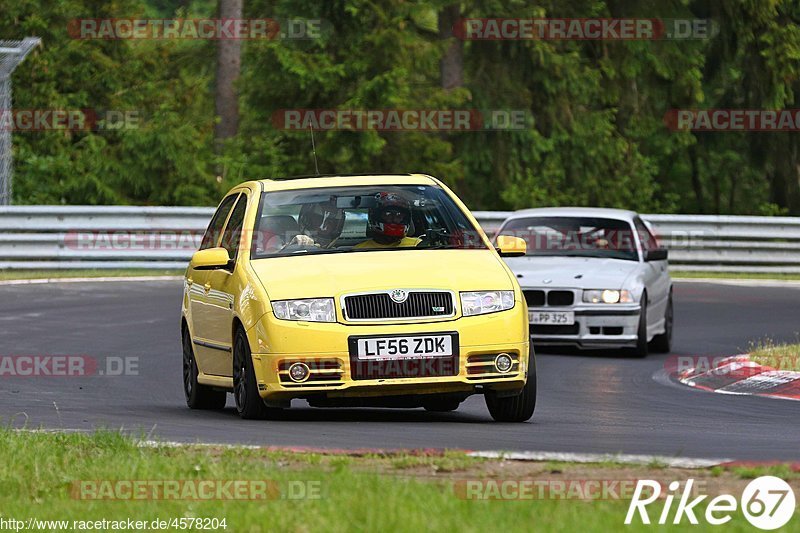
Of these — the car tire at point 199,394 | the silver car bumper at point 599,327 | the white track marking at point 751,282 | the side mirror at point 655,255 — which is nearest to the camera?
the car tire at point 199,394

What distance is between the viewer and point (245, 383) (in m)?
10.7

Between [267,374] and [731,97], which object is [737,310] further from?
[731,97]

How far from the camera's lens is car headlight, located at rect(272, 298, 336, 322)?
10.2 metres

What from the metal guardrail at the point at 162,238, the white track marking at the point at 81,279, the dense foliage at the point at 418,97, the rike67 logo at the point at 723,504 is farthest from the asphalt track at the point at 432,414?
the dense foliage at the point at 418,97

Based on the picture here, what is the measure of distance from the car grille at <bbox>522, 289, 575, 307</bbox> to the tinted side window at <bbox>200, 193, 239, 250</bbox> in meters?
5.15

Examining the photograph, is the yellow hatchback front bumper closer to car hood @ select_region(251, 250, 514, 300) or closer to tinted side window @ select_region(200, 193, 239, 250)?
car hood @ select_region(251, 250, 514, 300)

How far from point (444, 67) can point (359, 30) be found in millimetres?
2773

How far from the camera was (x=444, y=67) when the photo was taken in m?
37.6

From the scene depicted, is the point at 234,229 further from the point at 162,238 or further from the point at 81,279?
the point at 162,238

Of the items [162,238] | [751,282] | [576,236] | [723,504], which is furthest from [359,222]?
[751,282]

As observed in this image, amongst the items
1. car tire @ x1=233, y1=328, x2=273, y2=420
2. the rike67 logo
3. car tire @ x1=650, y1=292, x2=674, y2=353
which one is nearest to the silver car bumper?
car tire @ x1=650, y1=292, x2=674, y2=353

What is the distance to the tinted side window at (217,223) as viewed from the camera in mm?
12703

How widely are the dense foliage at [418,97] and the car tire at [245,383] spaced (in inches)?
860

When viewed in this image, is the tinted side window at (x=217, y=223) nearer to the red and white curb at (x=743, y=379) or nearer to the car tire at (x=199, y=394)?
the car tire at (x=199, y=394)
